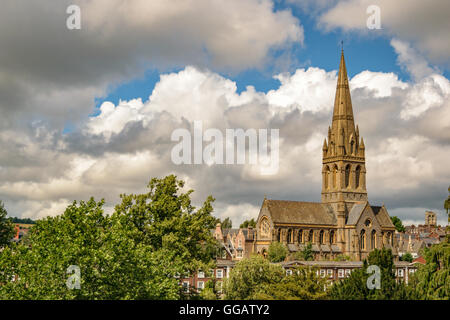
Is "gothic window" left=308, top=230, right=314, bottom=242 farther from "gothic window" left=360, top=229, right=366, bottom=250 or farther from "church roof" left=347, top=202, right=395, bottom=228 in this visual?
"gothic window" left=360, top=229, right=366, bottom=250

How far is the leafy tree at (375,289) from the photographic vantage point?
34281 millimetres

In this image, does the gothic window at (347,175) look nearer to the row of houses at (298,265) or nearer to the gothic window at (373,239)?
the gothic window at (373,239)

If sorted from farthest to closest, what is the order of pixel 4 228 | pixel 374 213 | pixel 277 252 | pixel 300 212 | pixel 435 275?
pixel 374 213 < pixel 300 212 < pixel 277 252 < pixel 4 228 < pixel 435 275

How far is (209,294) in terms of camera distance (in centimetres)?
5247

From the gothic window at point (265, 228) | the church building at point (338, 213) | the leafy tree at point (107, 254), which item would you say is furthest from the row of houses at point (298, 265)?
the gothic window at point (265, 228)

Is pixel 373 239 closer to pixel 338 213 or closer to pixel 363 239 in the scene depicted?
pixel 363 239

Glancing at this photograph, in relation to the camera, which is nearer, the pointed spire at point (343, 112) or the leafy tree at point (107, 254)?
the leafy tree at point (107, 254)

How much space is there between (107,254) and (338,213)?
101m

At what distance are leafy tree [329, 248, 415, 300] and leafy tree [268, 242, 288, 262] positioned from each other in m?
70.9

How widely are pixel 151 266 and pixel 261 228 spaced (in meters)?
85.0

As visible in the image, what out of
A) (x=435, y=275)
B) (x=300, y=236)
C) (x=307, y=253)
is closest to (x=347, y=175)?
(x=300, y=236)

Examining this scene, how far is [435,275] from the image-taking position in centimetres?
4022
